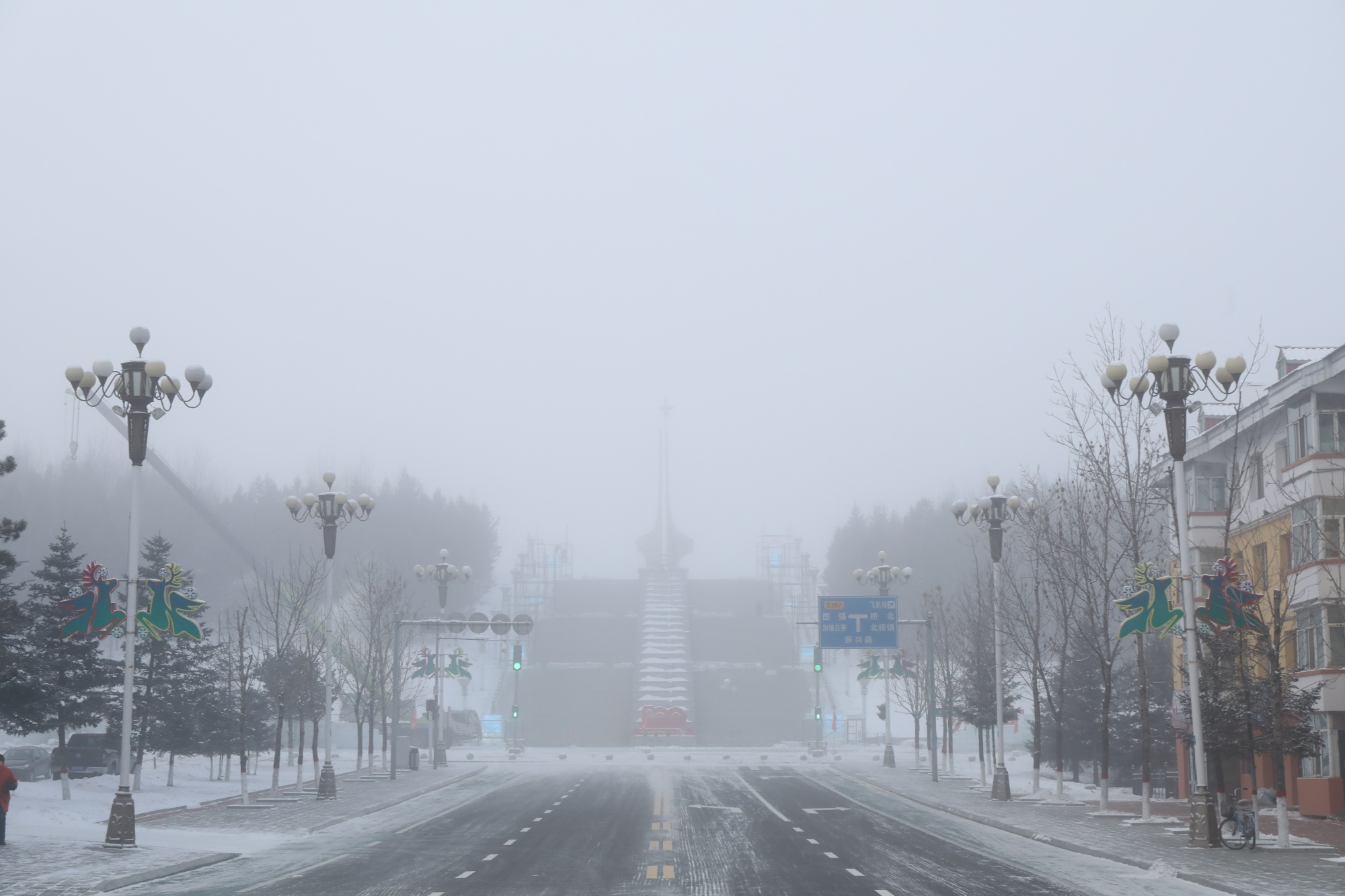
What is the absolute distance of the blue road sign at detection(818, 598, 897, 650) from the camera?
49.2m

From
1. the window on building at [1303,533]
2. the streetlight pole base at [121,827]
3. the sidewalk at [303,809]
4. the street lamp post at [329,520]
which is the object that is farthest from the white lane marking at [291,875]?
the window on building at [1303,533]

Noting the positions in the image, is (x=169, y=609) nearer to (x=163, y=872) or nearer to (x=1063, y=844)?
(x=163, y=872)

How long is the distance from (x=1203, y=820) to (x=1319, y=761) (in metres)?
12.9

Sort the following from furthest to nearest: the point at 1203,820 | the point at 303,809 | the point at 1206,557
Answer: the point at 1206,557, the point at 303,809, the point at 1203,820

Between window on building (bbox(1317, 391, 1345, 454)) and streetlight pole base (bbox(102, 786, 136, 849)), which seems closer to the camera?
streetlight pole base (bbox(102, 786, 136, 849))

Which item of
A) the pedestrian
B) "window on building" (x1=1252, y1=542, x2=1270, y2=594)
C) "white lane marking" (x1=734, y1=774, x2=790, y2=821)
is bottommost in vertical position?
"white lane marking" (x1=734, y1=774, x2=790, y2=821)

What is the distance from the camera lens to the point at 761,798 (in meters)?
36.7

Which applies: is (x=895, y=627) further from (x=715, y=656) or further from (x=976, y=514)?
(x=715, y=656)

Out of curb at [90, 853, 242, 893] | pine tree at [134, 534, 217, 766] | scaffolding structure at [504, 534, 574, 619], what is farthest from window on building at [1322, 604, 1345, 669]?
scaffolding structure at [504, 534, 574, 619]

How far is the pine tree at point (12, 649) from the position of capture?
86.1 feet

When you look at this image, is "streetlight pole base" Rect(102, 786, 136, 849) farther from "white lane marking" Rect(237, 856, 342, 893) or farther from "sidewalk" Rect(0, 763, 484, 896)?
"white lane marking" Rect(237, 856, 342, 893)

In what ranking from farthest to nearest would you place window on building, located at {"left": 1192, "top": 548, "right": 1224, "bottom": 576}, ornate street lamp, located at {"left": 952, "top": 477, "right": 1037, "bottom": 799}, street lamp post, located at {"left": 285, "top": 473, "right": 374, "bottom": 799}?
window on building, located at {"left": 1192, "top": 548, "right": 1224, "bottom": 576}, ornate street lamp, located at {"left": 952, "top": 477, "right": 1037, "bottom": 799}, street lamp post, located at {"left": 285, "top": 473, "right": 374, "bottom": 799}

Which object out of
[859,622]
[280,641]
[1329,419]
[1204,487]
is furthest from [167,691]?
[1329,419]

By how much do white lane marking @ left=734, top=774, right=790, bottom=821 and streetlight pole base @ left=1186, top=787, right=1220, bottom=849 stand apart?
31.9 ft
